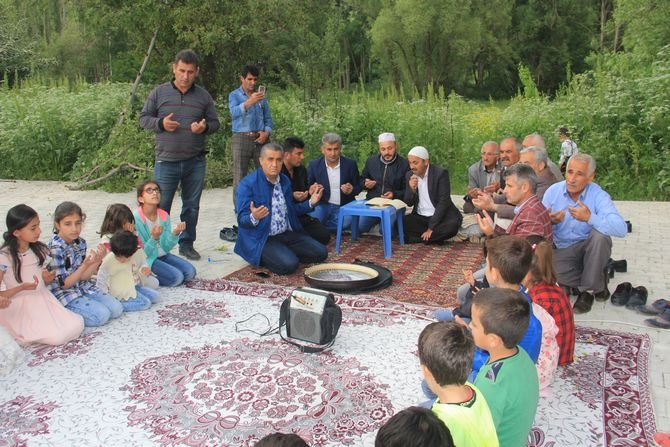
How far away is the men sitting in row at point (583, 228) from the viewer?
15.3ft

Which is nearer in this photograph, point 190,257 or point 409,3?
point 190,257

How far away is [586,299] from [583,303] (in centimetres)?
7

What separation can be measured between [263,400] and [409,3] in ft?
96.0

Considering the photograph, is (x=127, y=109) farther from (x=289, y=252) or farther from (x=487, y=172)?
(x=487, y=172)

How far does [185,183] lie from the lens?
20.0 ft

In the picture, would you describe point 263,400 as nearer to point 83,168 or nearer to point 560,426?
point 560,426

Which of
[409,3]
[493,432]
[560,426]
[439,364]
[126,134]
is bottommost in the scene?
[560,426]

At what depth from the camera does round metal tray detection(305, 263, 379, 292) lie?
497 centimetres

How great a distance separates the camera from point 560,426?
307 cm

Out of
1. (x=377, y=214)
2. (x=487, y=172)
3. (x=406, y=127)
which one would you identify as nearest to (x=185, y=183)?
(x=377, y=214)

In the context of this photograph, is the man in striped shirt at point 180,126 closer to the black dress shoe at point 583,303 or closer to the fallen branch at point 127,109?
the black dress shoe at point 583,303

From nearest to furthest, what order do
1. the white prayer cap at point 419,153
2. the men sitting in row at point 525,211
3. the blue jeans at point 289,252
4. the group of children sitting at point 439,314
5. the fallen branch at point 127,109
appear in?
the group of children sitting at point 439,314, the men sitting in row at point 525,211, the blue jeans at point 289,252, the white prayer cap at point 419,153, the fallen branch at point 127,109

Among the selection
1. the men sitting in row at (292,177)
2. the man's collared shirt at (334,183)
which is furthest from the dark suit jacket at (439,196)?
the men sitting in row at (292,177)

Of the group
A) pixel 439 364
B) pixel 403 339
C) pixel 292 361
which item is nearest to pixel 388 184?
pixel 403 339
